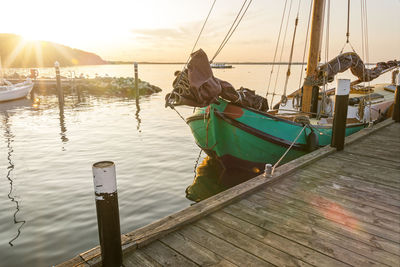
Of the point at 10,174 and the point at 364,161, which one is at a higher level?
the point at 364,161

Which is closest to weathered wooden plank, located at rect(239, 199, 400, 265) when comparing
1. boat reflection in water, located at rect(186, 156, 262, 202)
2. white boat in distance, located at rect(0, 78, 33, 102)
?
boat reflection in water, located at rect(186, 156, 262, 202)

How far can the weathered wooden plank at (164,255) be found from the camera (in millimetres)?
2924

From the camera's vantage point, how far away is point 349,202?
4348 mm

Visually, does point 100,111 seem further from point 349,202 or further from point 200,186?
point 349,202

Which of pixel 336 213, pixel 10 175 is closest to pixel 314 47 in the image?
pixel 336 213

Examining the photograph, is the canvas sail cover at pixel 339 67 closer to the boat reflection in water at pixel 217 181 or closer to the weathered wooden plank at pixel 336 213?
the boat reflection in water at pixel 217 181

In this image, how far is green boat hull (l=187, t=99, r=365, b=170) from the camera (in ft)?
25.5

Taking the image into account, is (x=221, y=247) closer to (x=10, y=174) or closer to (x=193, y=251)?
(x=193, y=251)

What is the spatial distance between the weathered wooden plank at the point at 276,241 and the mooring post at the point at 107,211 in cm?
144

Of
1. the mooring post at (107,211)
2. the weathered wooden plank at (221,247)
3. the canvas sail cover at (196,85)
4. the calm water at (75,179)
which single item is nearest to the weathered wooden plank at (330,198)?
the weathered wooden plank at (221,247)

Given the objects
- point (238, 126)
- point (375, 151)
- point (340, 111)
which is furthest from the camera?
point (238, 126)

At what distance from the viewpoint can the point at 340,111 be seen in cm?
661

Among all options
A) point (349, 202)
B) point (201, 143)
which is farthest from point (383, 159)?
point (201, 143)

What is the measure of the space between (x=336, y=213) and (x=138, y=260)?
2748mm
